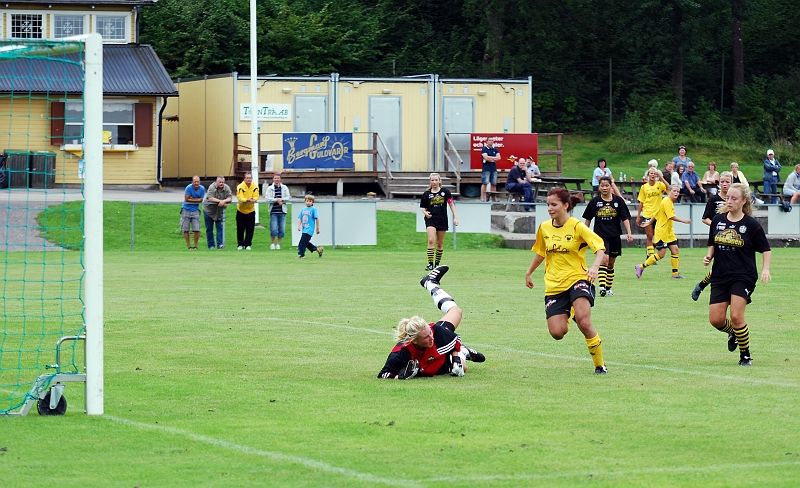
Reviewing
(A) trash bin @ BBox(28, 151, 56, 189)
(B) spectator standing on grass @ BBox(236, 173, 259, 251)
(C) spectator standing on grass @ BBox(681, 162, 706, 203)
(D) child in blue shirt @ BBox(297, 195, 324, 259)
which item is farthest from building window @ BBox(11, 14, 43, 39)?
(C) spectator standing on grass @ BBox(681, 162, 706, 203)

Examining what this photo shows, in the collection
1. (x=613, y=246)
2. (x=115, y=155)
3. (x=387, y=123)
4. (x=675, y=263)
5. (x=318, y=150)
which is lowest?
(x=675, y=263)

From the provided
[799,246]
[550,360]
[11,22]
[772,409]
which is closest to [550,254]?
[550,360]

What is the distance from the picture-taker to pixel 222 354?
12.2 m

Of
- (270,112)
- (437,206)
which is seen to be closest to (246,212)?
(437,206)

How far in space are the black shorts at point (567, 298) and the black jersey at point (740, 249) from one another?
1.52 metres

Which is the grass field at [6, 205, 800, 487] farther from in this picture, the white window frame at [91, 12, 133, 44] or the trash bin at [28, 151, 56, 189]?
the white window frame at [91, 12, 133, 44]

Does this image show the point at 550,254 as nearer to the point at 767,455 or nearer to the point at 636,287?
→ the point at 767,455

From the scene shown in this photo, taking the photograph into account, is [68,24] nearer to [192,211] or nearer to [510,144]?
[192,211]

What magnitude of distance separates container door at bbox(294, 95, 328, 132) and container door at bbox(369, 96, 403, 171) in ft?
5.74

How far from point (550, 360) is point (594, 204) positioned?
8030 millimetres

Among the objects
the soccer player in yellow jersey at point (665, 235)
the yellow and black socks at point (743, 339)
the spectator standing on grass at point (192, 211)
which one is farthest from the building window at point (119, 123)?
the yellow and black socks at point (743, 339)

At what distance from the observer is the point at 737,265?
11.4 m

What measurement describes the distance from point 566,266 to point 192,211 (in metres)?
20.4

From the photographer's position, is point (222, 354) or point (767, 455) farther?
point (222, 354)
